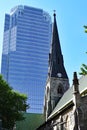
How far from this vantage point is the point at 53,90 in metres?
47.2

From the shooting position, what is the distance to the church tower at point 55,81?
46.1 metres

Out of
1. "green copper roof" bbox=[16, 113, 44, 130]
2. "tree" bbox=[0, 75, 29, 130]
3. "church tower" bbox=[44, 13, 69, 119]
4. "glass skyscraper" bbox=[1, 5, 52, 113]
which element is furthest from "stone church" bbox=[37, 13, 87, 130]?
"glass skyscraper" bbox=[1, 5, 52, 113]

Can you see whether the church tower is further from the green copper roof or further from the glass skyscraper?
the glass skyscraper

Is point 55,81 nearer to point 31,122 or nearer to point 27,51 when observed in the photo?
point 31,122

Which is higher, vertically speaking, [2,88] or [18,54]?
[18,54]

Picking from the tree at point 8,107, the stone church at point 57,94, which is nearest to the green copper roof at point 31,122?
the stone church at point 57,94

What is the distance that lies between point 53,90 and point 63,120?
54.1 feet

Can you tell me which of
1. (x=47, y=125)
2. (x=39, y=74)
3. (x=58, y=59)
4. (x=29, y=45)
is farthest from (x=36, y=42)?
(x=47, y=125)

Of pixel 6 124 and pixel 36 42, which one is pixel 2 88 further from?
pixel 36 42

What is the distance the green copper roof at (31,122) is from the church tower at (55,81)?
259 centimetres

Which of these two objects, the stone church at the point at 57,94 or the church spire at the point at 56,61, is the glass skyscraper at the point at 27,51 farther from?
the stone church at the point at 57,94

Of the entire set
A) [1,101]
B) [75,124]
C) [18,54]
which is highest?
[18,54]

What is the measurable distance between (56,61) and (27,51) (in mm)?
94324

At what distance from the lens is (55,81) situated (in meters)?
47.9
